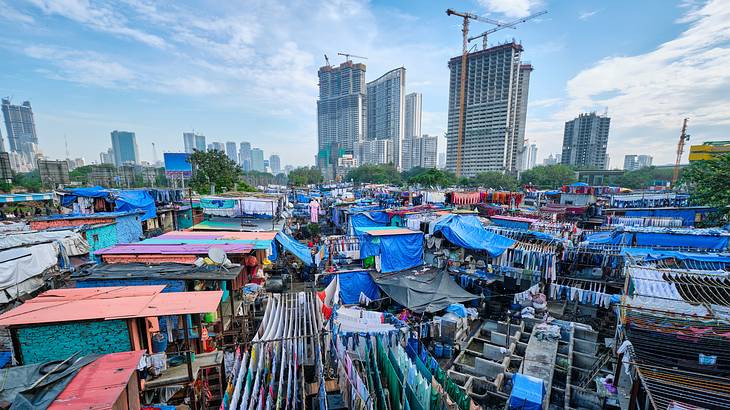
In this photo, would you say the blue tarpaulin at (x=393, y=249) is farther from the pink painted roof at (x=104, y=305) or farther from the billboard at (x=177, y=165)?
the billboard at (x=177, y=165)

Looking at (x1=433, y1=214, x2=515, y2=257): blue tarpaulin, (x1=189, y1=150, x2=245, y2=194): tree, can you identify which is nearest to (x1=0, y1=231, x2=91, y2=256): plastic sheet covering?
(x1=433, y1=214, x2=515, y2=257): blue tarpaulin

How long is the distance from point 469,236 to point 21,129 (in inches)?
7533

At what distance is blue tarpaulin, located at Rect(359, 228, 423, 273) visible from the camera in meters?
14.7

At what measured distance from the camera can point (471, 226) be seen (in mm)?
15859

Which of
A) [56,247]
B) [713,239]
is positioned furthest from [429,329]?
[56,247]

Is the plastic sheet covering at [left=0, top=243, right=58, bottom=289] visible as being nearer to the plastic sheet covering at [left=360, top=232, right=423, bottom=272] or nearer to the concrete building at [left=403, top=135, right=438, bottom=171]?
the plastic sheet covering at [left=360, top=232, right=423, bottom=272]

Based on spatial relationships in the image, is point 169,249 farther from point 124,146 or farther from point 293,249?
point 124,146

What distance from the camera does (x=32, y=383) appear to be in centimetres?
352

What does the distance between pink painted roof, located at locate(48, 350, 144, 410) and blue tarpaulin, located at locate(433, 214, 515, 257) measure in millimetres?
13513

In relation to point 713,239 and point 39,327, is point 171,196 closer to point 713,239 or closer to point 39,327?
point 39,327

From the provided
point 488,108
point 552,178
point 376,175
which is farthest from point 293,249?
point 488,108

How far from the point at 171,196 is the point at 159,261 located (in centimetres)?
2136

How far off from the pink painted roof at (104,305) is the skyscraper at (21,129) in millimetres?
174007

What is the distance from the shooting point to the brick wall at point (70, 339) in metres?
5.04
